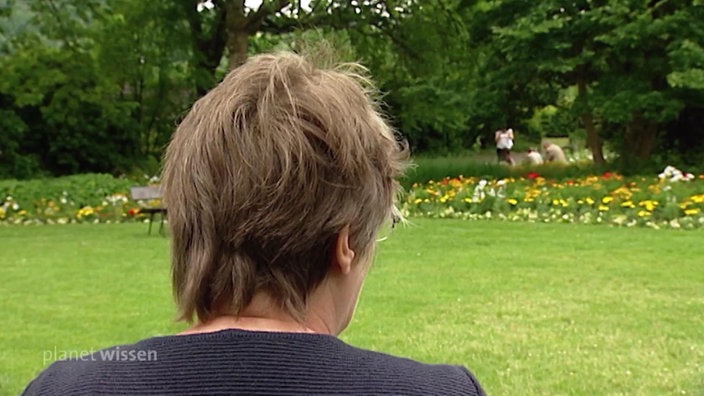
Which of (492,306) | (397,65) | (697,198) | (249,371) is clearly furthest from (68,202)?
(249,371)

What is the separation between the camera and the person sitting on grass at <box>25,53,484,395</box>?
1.20m

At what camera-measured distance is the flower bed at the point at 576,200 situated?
1134 centimetres

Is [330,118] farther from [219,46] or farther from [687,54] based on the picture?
[219,46]

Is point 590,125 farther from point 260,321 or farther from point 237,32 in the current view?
point 260,321

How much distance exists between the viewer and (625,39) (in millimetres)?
14836

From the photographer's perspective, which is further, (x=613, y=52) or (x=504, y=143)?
(x=504, y=143)

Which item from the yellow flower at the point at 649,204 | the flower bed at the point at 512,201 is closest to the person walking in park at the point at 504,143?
the flower bed at the point at 512,201

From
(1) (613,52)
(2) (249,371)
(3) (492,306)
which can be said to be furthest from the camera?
(1) (613,52)

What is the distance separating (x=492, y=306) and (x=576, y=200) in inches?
253

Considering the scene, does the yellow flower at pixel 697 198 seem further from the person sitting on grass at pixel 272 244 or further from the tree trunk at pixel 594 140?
the person sitting on grass at pixel 272 244

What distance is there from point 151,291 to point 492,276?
290cm

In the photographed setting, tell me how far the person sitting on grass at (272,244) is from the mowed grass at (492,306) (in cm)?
334

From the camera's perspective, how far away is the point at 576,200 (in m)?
12.5

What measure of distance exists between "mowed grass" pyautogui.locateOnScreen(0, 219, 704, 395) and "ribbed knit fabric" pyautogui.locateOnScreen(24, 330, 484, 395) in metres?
3.36
